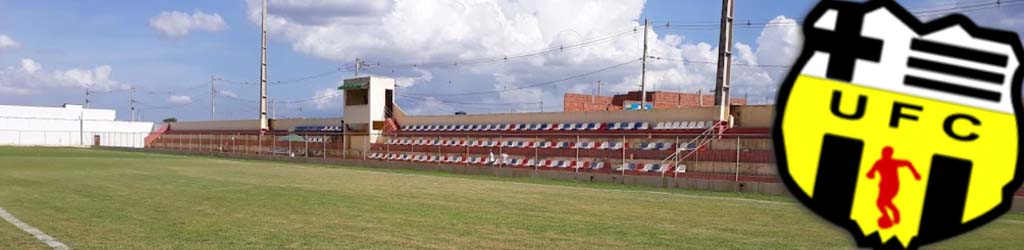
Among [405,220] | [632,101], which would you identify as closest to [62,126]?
[632,101]

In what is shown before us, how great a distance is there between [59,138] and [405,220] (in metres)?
112

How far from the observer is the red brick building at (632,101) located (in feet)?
181

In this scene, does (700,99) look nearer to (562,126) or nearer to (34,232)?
(562,126)

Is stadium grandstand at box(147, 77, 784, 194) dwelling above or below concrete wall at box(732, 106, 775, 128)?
below

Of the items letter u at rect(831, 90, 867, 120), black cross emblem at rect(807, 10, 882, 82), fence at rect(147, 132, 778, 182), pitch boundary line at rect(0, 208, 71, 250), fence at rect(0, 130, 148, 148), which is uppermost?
black cross emblem at rect(807, 10, 882, 82)

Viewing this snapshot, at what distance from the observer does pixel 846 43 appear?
66.7 inches

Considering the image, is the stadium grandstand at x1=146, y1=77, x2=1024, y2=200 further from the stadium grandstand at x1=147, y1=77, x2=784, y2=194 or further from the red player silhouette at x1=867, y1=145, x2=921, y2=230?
the red player silhouette at x1=867, y1=145, x2=921, y2=230

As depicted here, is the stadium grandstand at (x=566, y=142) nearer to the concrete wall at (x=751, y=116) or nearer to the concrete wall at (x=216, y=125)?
the concrete wall at (x=751, y=116)

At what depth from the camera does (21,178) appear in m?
22.3

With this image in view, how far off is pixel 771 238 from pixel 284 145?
41948mm

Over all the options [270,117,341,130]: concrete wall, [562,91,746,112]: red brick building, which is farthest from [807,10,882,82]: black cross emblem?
[270,117,341,130]: concrete wall

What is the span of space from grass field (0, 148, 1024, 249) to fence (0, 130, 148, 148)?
89.1 meters

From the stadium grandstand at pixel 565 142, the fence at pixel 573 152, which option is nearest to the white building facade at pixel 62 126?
the stadium grandstand at pixel 565 142

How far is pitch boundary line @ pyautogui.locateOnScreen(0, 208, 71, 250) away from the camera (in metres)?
8.72
